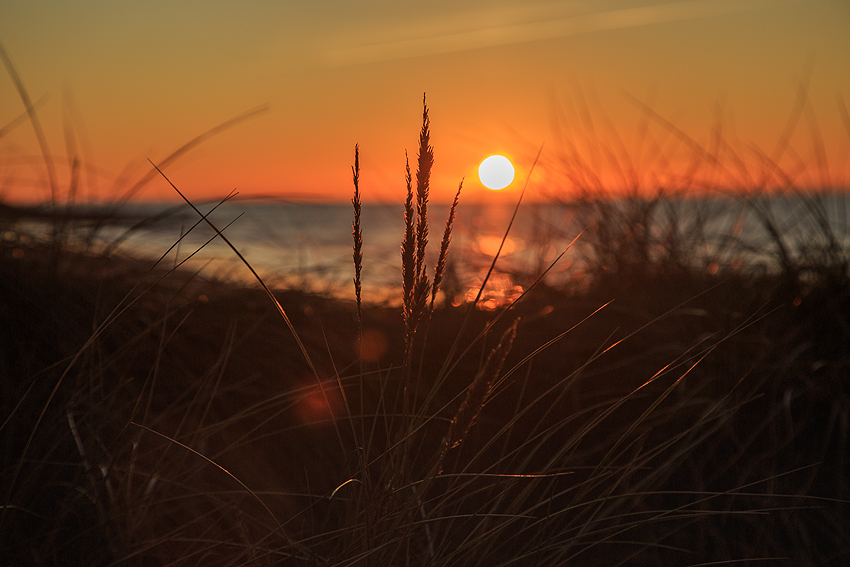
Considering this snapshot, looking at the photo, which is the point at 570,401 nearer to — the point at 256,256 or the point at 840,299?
the point at 840,299

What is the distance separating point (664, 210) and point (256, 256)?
2709 mm

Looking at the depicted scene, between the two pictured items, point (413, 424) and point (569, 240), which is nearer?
point (413, 424)

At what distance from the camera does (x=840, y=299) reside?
1784mm

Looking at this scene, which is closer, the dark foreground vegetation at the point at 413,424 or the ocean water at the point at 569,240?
the dark foreground vegetation at the point at 413,424

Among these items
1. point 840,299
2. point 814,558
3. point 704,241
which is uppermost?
point 704,241

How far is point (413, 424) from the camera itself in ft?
2.53

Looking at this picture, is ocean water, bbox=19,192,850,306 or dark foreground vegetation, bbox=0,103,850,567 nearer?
dark foreground vegetation, bbox=0,103,850,567

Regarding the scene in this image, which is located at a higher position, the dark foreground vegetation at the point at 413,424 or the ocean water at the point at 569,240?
the ocean water at the point at 569,240

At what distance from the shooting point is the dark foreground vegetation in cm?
81

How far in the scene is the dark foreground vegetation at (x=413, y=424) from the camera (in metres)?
0.81

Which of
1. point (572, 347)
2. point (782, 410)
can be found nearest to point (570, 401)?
point (572, 347)

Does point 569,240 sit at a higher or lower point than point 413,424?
higher

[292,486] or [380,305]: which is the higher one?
[380,305]

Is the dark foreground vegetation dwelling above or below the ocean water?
below
